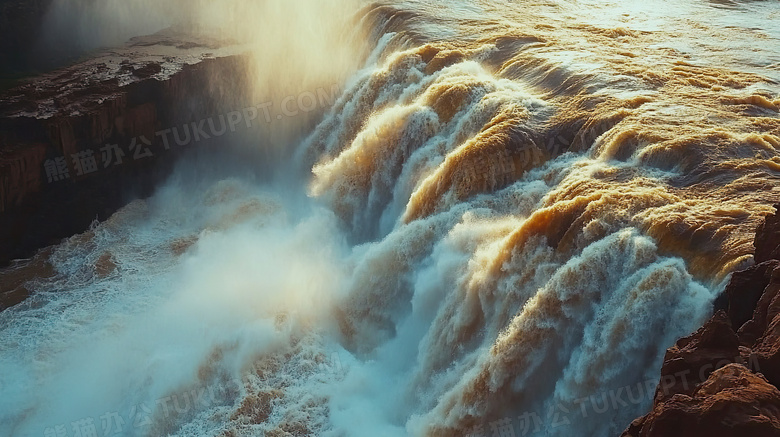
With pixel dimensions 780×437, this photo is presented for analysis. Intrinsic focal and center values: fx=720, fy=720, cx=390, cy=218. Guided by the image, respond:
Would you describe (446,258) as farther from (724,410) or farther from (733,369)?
(724,410)

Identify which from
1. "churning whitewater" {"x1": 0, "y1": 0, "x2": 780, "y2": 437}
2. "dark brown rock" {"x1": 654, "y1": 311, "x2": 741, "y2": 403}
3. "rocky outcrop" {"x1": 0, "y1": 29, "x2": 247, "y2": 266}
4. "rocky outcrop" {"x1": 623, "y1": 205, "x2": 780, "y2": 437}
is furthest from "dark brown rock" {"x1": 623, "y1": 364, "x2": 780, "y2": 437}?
"rocky outcrop" {"x1": 0, "y1": 29, "x2": 247, "y2": 266}

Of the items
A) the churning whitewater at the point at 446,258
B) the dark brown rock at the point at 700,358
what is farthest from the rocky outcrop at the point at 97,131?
the dark brown rock at the point at 700,358

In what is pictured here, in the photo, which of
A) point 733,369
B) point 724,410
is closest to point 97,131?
point 733,369

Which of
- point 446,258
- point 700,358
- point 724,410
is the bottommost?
point 446,258

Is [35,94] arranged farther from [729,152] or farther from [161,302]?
[729,152]

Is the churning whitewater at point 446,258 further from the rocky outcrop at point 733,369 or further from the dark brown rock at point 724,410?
the dark brown rock at point 724,410

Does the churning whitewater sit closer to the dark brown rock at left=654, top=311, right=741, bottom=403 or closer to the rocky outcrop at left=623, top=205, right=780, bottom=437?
the rocky outcrop at left=623, top=205, right=780, bottom=437

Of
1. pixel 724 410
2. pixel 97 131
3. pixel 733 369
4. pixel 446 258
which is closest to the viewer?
pixel 724 410
